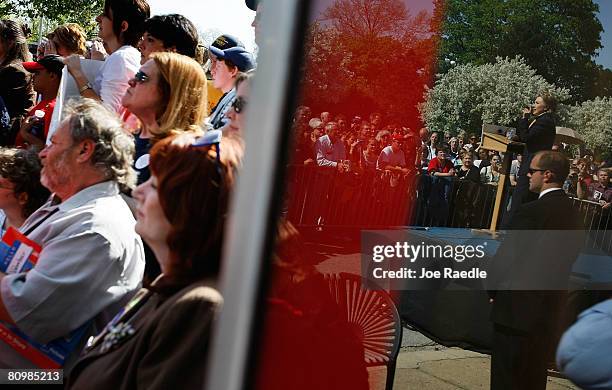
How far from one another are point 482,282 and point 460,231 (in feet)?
0.33

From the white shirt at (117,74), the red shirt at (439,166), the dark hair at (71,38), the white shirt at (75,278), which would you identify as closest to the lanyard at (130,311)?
the white shirt at (75,278)

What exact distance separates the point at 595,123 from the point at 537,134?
102mm

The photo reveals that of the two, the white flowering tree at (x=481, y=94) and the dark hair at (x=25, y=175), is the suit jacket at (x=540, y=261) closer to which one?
the white flowering tree at (x=481, y=94)

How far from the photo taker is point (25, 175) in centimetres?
285

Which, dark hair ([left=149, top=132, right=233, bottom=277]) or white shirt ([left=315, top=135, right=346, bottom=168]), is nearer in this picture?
white shirt ([left=315, top=135, right=346, bottom=168])

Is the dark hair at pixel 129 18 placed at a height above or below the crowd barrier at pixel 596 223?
above

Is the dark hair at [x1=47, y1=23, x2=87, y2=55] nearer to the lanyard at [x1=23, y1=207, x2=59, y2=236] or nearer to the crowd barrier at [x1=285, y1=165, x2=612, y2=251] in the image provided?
the lanyard at [x1=23, y1=207, x2=59, y2=236]

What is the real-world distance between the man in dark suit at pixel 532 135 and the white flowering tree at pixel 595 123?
40 millimetres

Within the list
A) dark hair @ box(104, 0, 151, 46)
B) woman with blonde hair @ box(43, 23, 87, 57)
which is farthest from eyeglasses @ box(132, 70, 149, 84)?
woman with blonde hair @ box(43, 23, 87, 57)

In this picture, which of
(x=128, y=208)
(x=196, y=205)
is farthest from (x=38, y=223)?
(x=196, y=205)

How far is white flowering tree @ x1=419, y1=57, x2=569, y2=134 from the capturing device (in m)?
1.36

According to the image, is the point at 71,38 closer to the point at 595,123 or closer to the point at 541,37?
the point at 541,37

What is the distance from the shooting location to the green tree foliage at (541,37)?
4.40 feet

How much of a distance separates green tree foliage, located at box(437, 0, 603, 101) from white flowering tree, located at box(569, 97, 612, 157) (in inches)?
0.8
